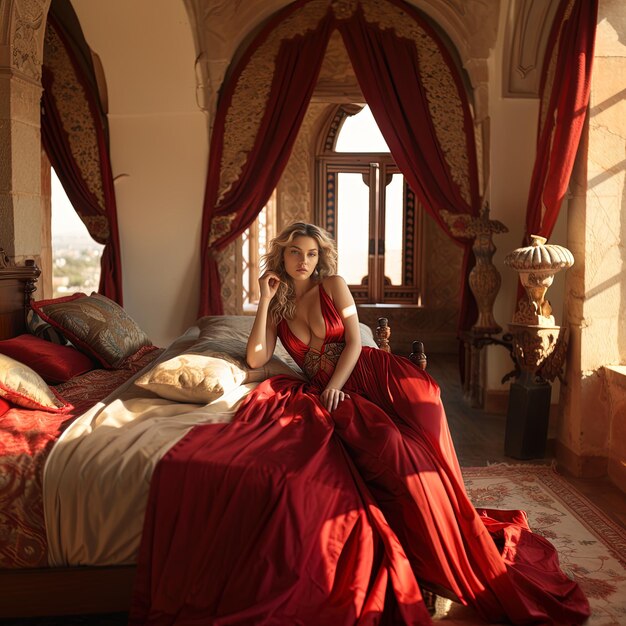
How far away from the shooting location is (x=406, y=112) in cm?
616

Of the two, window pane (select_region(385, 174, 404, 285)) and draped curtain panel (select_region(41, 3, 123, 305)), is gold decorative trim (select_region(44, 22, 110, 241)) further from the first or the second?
window pane (select_region(385, 174, 404, 285))

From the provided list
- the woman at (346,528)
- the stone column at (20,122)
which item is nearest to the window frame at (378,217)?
the stone column at (20,122)

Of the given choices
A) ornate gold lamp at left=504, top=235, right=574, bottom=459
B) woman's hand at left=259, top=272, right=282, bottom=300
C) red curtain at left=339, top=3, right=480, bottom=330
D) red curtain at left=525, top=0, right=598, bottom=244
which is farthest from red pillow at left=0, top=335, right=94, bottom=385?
red curtain at left=339, top=3, right=480, bottom=330

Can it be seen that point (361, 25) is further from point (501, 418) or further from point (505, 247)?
point (501, 418)

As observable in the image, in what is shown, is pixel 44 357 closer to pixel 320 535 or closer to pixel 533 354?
pixel 320 535

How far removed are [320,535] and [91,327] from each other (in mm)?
2194

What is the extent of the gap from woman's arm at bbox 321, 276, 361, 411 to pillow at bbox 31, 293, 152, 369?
1.40m

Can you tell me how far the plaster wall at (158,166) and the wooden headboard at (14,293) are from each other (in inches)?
78.5

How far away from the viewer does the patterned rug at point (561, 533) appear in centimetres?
258

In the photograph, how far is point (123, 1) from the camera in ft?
18.3

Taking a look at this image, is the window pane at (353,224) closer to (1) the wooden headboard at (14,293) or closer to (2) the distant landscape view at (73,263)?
(2) the distant landscape view at (73,263)

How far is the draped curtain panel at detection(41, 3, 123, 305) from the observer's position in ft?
20.5

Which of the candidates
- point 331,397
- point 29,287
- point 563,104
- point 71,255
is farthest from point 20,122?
point 71,255

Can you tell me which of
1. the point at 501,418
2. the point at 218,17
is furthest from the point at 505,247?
the point at 218,17
